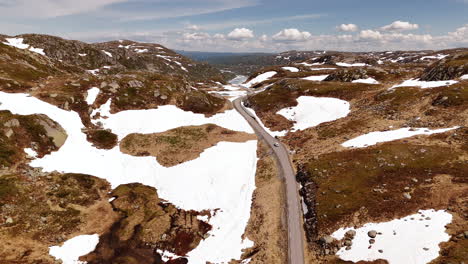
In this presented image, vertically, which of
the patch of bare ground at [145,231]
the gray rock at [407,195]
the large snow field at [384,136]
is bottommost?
the patch of bare ground at [145,231]

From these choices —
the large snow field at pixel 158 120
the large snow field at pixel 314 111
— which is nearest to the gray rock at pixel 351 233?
the large snow field at pixel 314 111

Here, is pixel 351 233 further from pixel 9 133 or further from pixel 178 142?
pixel 9 133

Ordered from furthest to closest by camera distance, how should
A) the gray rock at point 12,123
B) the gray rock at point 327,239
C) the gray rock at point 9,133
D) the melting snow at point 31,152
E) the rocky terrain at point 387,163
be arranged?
the gray rock at point 12,123 → the melting snow at point 31,152 → the gray rock at point 9,133 → the rocky terrain at point 387,163 → the gray rock at point 327,239

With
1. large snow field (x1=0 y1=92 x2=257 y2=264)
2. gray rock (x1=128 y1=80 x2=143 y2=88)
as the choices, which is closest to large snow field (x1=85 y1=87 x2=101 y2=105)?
large snow field (x1=0 y1=92 x2=257 y2=264)

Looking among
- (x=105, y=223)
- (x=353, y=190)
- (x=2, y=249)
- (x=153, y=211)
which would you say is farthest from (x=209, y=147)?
(x=2, y=249)

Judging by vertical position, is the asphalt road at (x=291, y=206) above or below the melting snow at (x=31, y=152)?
below

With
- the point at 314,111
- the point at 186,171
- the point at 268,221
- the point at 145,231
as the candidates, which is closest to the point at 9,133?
the point at 186,171

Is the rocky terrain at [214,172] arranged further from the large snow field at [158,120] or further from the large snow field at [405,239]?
the large snow field at [158,120]
